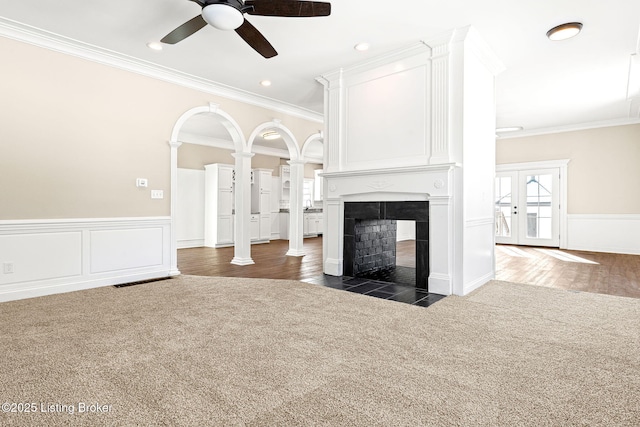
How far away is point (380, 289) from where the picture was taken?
3.89 m

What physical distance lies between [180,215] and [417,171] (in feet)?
19.9

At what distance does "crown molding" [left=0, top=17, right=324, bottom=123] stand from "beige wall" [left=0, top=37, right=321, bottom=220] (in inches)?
2.7

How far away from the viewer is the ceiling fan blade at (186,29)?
2945 millimetres

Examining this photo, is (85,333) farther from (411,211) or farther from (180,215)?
(180,215)

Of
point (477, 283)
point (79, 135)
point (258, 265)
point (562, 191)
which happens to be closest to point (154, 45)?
point (79, 135)

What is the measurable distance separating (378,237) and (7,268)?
14.2 feet

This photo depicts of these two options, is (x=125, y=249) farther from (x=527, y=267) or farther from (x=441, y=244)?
(x=527, y=267)

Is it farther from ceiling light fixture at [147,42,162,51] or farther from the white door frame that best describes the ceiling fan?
the white door frame

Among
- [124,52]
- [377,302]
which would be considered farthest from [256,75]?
[377,302]

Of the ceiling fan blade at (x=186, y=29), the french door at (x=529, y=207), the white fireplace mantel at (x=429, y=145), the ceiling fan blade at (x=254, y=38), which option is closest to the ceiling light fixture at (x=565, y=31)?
the white fireplace mantel at (x=429, y=145)

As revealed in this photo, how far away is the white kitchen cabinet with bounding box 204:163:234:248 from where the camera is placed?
26.6ft

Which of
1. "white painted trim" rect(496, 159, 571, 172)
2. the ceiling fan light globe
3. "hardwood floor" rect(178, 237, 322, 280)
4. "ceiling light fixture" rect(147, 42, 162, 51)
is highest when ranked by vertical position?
"ceiling light fixture" rect(147, 42, 162, 51)

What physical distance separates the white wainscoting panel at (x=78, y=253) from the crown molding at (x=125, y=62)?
6.27ft

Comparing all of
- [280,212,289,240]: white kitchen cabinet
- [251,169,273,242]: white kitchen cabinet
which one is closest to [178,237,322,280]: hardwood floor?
[251,169,273,242]: white kitchen cabinet
